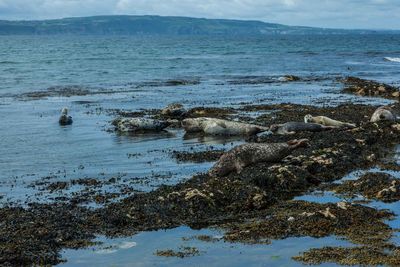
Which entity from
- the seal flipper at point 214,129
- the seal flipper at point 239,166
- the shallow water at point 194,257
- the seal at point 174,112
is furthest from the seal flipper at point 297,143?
the seal at point 174,112

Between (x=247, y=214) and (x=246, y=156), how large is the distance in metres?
3.40

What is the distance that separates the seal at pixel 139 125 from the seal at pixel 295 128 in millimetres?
3833

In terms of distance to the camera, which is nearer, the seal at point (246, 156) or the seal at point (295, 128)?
the seal at point (246, 156)

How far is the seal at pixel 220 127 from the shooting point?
1923 centimetres

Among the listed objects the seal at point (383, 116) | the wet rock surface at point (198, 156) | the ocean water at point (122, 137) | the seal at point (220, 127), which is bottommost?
the ocean water at point (122, 137)

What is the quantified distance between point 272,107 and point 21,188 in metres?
14.9

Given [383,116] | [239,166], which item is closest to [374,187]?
→ [239,166]

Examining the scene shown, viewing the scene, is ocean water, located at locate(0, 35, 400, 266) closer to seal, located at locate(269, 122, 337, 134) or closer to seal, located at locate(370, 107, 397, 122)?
seal, located at locate(269, 122, 337, 134)

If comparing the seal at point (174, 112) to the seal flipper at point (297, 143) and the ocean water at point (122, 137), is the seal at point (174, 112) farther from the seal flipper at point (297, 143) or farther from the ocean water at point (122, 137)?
the seal flipper at point (297, 143)

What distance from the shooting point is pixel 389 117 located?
20.5 m

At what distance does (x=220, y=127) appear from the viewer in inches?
766

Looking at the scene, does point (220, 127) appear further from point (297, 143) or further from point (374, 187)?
point (374, 187)

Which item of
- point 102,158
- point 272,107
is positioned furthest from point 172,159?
point 272,107

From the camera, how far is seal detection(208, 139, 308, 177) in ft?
44.9
